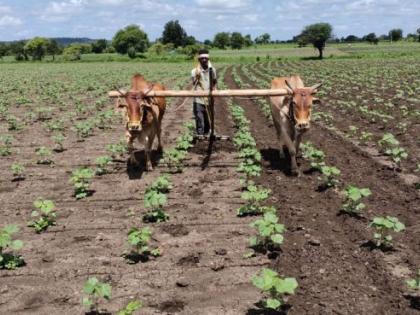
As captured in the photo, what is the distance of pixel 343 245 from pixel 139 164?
586 cm

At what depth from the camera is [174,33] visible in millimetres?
150000

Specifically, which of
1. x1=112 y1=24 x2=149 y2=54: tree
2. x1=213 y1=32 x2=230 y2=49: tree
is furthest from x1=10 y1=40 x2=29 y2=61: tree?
x1=213 y1=32 x2=230 y2=49: tree

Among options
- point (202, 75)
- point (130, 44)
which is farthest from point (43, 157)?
point (130, 44)

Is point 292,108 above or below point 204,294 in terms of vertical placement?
above

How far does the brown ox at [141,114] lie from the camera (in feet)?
34.0

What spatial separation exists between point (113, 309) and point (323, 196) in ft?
15.7

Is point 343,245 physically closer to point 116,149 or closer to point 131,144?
point 131,144

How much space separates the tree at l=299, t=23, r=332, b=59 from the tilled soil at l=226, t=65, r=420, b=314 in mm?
84499

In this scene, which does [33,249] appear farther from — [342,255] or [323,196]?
[323,196]

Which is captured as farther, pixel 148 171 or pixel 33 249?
pixel 148 171

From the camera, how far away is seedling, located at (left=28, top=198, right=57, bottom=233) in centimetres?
789

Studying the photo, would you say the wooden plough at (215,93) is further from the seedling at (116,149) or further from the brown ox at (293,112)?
the seedling at (116,149)

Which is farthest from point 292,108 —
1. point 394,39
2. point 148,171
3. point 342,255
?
point 394,39

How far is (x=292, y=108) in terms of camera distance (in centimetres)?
1041
